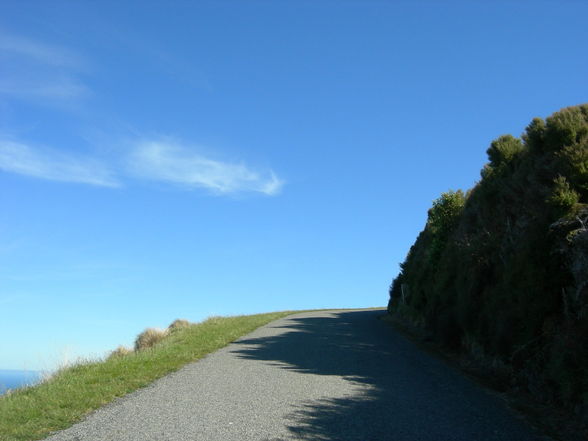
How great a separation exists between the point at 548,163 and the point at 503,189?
7.24ft

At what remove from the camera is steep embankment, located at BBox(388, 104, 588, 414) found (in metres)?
8.09

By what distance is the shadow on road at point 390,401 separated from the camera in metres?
6.67

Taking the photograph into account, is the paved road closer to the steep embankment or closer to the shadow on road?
the shadow on road

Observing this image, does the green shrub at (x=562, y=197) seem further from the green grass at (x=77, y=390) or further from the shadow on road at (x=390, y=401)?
the green grass at (x=77, y=390)

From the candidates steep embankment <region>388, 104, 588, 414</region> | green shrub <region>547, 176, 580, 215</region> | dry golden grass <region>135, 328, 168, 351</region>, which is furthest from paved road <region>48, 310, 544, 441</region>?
dry golden grass <region>135, 328, 168, 351</region>

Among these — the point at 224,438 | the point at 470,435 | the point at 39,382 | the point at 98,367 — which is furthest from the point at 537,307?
the point at 39,382

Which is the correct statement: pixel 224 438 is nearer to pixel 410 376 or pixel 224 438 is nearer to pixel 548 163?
pixel 410 376

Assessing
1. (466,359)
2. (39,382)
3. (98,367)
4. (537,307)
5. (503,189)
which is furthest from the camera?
(503,189)

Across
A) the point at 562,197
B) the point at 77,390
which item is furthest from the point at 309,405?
the point at 562,197

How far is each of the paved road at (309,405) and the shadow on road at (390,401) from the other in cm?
2

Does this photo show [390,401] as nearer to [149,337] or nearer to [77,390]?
[77,390]

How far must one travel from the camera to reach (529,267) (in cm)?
977

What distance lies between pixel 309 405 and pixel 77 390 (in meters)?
4.43

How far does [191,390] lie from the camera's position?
29.6 feet
